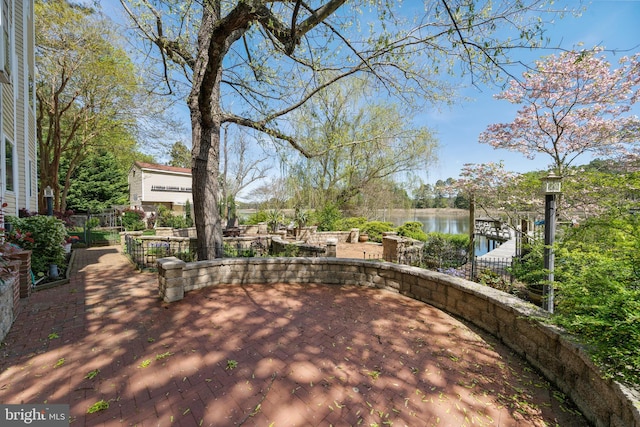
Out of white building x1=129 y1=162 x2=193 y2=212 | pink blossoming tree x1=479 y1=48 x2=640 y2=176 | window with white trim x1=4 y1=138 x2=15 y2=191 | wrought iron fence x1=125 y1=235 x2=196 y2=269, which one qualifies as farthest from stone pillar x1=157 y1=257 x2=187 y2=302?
white building x1=129 y1=162 x2=193 y2=212

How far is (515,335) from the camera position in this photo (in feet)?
9.68

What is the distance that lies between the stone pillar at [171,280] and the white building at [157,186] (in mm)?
20330

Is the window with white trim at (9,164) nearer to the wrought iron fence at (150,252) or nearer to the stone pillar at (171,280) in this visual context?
the wrought iron fence at (150,252)

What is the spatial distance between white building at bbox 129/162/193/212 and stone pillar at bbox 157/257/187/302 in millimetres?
20330

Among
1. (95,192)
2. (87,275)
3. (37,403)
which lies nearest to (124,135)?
(95,192)

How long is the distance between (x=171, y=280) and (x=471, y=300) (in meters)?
4.48

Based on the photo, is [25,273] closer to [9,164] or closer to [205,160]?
[205,160]

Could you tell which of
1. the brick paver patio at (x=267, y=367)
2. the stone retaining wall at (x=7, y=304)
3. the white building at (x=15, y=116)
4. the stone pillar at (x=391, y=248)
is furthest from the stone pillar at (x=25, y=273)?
the stone pillar at (x=391, y=248)

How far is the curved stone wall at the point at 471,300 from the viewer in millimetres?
1916

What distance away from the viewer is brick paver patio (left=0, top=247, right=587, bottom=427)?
201 cm

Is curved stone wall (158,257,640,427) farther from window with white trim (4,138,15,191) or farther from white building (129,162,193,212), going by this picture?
white building (129,162,193,212)

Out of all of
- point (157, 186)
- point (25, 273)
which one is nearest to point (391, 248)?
point (25, 273)

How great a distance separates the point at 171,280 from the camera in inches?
163

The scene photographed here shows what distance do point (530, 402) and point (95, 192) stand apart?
30.2m
